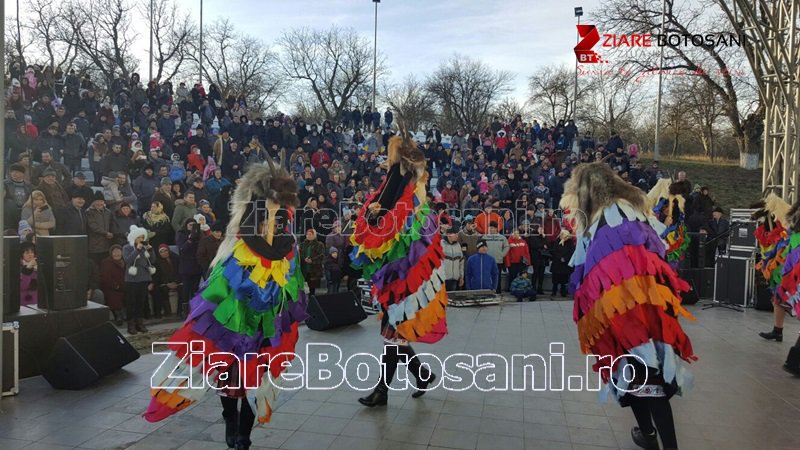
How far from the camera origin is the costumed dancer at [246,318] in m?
3.29

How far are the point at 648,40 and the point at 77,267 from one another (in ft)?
87.7

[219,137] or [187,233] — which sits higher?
[219,137]

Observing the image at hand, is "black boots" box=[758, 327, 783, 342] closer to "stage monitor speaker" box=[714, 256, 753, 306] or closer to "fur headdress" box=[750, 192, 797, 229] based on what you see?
"fur headdress" box=[750, 192, 797, 229]

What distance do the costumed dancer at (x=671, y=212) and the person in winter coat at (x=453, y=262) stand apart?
3.56m

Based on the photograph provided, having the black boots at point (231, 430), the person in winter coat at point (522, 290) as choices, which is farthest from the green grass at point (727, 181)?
the black boots at point (231, 430)

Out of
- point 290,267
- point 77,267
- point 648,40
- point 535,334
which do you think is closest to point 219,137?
point 77,267

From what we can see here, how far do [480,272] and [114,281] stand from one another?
6393 mm

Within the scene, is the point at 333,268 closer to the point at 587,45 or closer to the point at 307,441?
the point at 307,441

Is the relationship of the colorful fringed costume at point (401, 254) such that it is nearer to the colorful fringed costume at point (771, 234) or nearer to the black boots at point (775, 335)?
the colorful fringed costume at point (771, 234)

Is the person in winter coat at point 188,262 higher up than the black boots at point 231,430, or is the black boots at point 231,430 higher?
the person in winter coat at point 188,262

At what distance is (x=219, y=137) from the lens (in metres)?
13.7

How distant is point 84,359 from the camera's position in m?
4.95

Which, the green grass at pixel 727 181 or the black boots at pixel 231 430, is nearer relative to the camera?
the black boots at pixel 231 430

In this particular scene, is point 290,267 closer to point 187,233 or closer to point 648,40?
point 187,233
